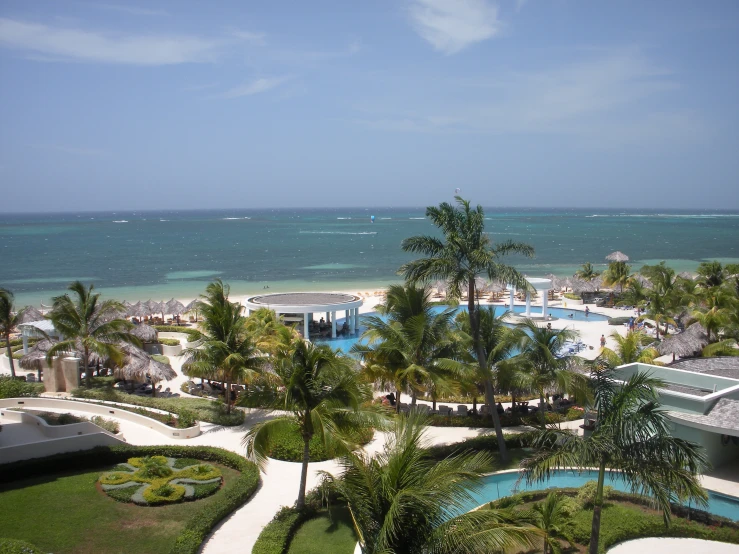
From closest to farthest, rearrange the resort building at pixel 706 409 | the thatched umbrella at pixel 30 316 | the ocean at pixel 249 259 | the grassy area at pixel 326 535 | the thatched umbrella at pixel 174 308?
1. the grassy area at pixel 326 535
2. the resort building at pixel 706 409
3. the thatched umbrella at pixel 30 316
4. the thatched umbrella at pixel 174 308
5. the ocean at pixel 249 259

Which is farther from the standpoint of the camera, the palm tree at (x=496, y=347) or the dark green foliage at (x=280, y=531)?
the palm tree at (x=496, y=347)

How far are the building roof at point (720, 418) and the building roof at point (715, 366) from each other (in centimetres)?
372

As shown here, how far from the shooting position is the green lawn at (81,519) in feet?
39.1

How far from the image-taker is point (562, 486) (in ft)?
50.7

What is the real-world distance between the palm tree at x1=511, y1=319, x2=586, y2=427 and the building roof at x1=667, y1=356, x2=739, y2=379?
212 inches

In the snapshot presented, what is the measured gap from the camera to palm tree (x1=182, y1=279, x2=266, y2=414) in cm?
1914

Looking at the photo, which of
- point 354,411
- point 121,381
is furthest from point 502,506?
point 121,381

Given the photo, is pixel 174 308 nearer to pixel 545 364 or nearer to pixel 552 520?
pixel 545 364

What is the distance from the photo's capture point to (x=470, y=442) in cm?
1738

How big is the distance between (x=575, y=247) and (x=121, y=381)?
9788 cm

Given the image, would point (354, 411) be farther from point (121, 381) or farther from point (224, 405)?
point (121, 381)

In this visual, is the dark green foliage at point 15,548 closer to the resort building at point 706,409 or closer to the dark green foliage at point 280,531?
the dark green foliage at point 280,531

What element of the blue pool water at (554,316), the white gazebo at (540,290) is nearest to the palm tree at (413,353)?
the blue pool water at (554,316)

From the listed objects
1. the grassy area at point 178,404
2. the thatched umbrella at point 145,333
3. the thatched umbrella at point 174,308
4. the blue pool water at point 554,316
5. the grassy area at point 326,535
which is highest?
the thatched umbrella at point 145,333
